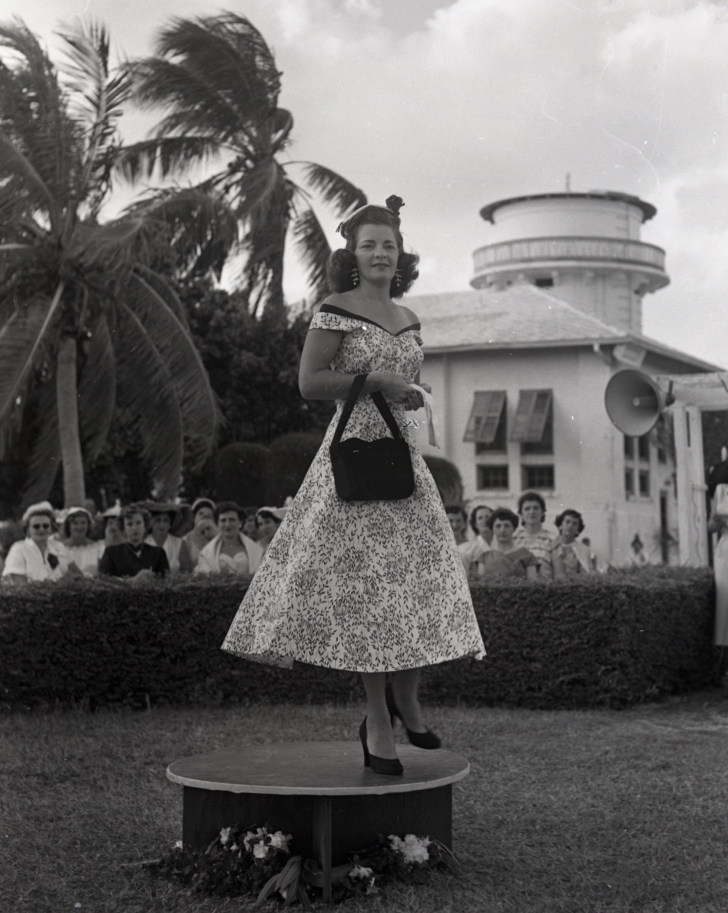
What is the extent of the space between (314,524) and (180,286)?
71.3 ft

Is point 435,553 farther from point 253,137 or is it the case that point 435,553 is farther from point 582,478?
point 582,478

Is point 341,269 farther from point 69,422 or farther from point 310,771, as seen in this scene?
point 69,422

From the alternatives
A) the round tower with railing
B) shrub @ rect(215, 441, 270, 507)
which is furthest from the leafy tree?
the round tower with railing

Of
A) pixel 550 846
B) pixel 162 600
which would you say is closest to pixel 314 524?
pixel 550 846

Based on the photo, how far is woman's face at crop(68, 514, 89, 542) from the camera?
11.2 meters

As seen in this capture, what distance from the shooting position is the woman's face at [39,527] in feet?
33.7

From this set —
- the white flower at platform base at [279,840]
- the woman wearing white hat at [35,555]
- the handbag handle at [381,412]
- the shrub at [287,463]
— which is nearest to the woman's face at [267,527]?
the woman wearing white hat at [35,555]

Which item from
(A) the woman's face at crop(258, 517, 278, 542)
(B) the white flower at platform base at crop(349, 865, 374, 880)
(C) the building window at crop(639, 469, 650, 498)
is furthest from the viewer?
(C) the building window at crop(639, 469, 650, 498)

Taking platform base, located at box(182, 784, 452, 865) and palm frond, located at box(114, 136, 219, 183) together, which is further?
palm frond, located at box(114, 136, 219, 183)

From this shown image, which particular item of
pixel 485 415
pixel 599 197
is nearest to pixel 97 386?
pixel 485 415

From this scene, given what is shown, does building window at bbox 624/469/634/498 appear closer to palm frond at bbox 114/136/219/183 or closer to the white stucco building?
the white stucco building

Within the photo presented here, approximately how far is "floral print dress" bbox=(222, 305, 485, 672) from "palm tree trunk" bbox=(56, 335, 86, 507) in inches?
547

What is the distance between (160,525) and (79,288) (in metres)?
7.99

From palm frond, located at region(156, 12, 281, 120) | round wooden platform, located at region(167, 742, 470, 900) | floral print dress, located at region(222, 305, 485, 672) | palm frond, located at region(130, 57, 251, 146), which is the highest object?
palm frond, located at region(156, 12, 281, 120)
